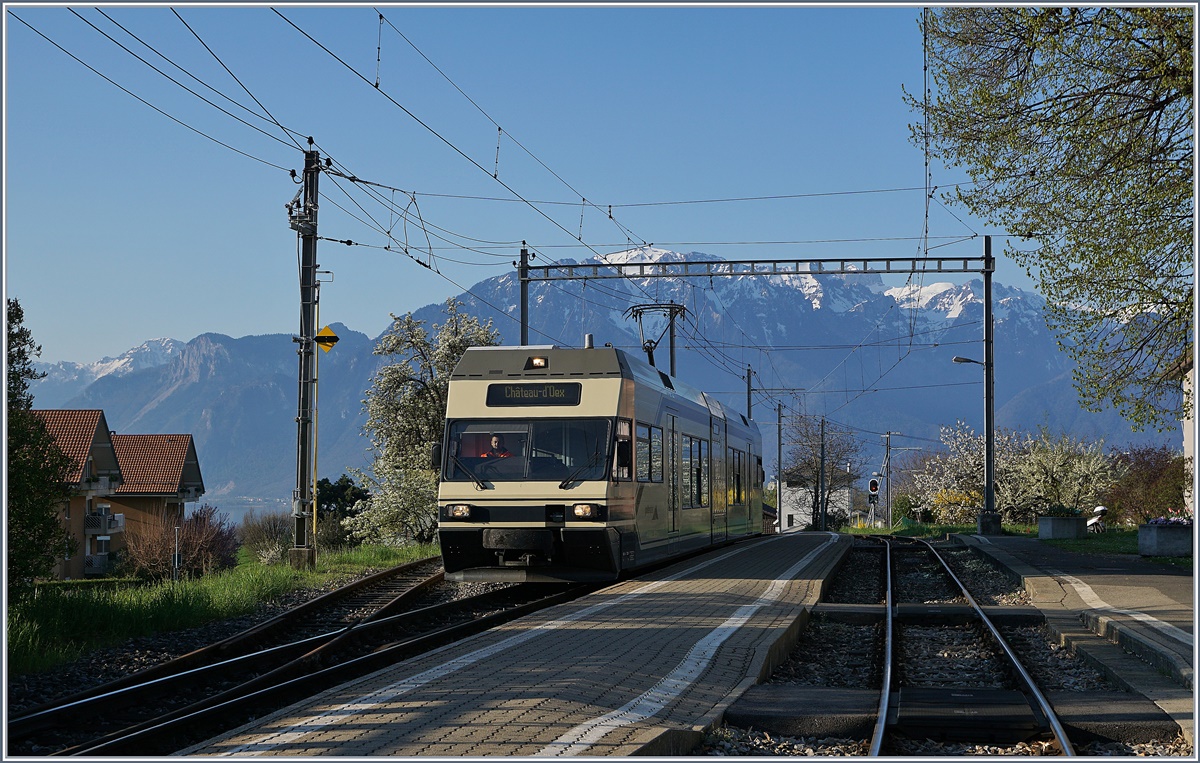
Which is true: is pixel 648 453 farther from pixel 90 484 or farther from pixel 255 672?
pixel 90 484

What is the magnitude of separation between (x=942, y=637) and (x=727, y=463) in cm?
1192

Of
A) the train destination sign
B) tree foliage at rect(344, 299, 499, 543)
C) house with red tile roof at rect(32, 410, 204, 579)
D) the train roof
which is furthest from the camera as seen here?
house with red tile roof at rect(32, 410, 204, 579)

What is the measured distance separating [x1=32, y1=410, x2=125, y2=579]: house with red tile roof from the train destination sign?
167ft

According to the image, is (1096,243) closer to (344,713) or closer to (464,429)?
(464,429)

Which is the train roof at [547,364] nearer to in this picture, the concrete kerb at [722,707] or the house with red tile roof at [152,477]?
the concrete kerb at [722,707]

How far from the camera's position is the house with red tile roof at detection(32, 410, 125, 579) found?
63.4m

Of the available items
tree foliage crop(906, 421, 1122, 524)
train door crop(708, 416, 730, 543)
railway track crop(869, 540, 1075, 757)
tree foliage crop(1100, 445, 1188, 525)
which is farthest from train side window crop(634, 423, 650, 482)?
tree foliage crop(906, 421, 1122, 524)

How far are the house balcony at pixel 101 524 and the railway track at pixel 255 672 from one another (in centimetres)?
5519

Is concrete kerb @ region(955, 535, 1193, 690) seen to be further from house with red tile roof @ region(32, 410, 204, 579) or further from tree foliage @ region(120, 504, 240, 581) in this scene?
house with red tile roof @ region(32, 410, 204, 579)

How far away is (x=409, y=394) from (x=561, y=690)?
134ft

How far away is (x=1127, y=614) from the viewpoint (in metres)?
13.5

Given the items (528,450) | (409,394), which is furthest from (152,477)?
(528,450)

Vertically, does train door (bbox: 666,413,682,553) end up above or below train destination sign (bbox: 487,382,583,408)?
below

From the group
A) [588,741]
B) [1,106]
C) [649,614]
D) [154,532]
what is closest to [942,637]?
[649,614]
